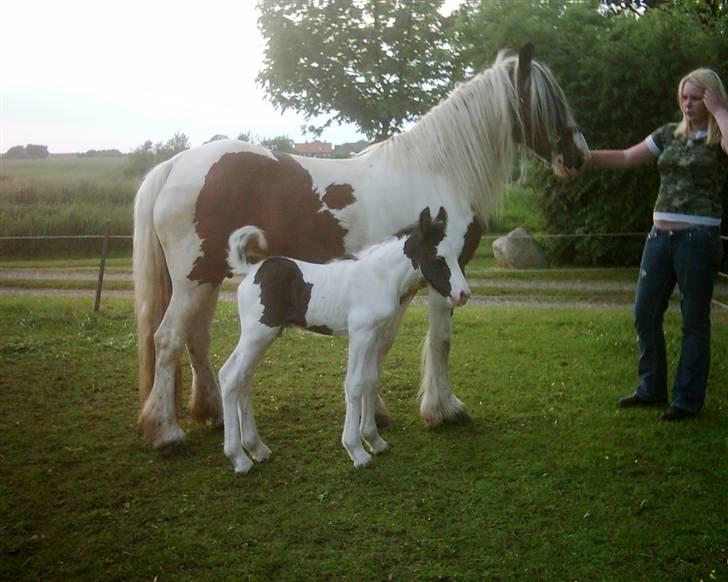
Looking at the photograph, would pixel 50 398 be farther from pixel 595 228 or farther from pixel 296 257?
pixel 595 228

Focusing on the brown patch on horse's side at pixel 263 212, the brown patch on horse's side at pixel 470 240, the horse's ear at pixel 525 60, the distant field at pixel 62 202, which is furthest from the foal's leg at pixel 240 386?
the distant field at pixel 62 202

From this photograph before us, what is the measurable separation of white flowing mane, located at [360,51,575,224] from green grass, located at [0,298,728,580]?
1.64m

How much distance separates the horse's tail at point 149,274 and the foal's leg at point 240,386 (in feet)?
2.06

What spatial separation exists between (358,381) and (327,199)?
3.63 feet

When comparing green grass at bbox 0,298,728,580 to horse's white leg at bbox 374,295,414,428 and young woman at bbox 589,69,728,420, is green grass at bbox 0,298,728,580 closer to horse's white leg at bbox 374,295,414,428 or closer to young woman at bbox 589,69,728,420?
horse's white leg at bbox 374,295,414,428

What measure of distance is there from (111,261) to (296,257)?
905 centimetres

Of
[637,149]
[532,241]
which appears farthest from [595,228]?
[637,149]

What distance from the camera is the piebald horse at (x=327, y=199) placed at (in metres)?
4.04

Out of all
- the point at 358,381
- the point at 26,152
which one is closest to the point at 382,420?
the point at 358,381

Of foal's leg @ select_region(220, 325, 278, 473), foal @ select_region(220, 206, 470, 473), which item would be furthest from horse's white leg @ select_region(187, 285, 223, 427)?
foal @ select_region(220, 206, 470, 473)

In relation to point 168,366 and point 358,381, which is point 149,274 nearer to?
point 168,366

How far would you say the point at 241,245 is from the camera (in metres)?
3.66

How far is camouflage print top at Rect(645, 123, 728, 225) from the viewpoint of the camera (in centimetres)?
443

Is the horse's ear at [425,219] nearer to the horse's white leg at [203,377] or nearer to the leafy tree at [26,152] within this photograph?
the horse's white leg at [203,377]
